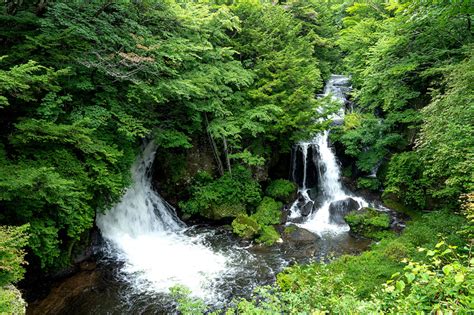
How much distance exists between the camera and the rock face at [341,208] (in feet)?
45.8

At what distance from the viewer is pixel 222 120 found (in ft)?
42.4

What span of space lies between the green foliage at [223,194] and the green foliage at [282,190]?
2.96ft

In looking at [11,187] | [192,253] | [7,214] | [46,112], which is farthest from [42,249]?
[192,253]

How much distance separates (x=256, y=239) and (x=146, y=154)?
624 centimetres

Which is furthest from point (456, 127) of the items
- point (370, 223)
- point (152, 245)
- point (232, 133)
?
point (152, 245)

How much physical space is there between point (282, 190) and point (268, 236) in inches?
140

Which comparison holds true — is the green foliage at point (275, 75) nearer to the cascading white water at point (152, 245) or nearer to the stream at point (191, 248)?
the stream at point (191, 248)

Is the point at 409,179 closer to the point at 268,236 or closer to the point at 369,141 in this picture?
the point at 369,141

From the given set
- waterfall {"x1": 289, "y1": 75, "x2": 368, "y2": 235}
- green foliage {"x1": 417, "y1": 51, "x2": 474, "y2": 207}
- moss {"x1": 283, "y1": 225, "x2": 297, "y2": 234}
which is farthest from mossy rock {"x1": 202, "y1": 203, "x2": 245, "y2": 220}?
green foliage {"x1": 417, "y1": 51, "x2": 474, "y2": 207}

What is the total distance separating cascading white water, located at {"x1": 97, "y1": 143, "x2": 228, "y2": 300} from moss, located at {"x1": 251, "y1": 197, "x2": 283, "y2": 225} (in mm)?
3016

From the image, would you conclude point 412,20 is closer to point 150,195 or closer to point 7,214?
point 150,195

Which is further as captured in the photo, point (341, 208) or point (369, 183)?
point (369, 183)

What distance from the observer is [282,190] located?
15.0m

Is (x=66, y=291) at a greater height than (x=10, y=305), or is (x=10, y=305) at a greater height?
(x=10, y=305)
